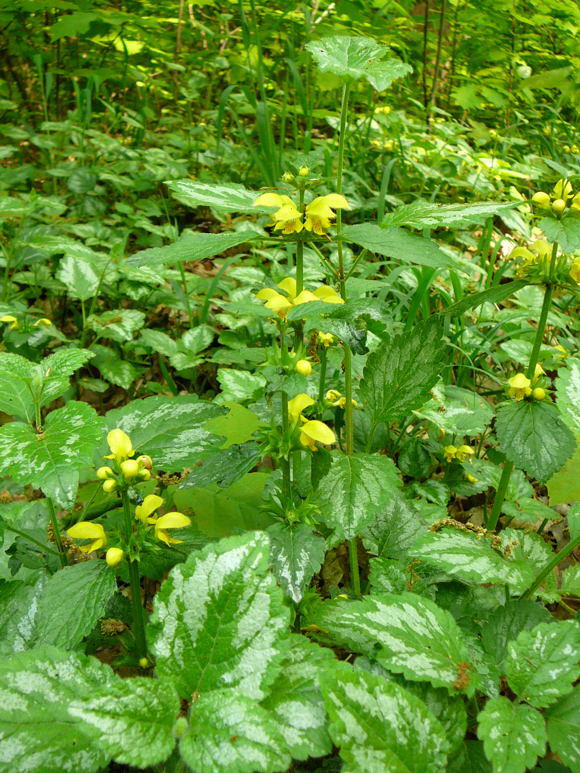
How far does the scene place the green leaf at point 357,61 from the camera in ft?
3.17

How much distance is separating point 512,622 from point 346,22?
13.6 ft

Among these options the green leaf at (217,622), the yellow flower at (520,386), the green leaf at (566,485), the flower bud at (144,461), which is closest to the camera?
the green leaf at (217,622)

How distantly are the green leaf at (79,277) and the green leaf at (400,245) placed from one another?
146cm

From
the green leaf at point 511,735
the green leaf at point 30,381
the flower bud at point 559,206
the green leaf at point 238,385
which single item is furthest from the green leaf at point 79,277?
the green leaf at point 511,735

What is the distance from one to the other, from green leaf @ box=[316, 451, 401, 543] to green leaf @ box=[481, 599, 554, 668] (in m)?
0.29

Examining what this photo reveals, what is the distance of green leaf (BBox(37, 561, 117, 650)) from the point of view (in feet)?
2.72

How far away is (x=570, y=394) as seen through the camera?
41.5 inches

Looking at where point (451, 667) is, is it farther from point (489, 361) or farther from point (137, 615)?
point (489, 361)

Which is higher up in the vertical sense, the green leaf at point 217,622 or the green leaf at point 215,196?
the green leaf at point 215,196

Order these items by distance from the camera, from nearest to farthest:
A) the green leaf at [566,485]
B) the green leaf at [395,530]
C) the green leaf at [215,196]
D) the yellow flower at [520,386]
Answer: the green leaf at [215,196] → the yellow flower at [520,386] → the green leaf at [395,530] → the green leaf at [566,485]

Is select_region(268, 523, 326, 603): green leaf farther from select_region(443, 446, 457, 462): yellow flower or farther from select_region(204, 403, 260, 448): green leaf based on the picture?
select_region(443, 446, 457, 462): yellow flower

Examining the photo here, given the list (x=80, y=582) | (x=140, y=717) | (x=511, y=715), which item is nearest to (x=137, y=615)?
(x=80, y=582)

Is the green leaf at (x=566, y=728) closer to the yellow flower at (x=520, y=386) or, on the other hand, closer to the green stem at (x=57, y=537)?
the yellow flower at (x=520, y=386)

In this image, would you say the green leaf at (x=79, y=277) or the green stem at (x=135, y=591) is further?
the green leaf at (x=79, y=277)
